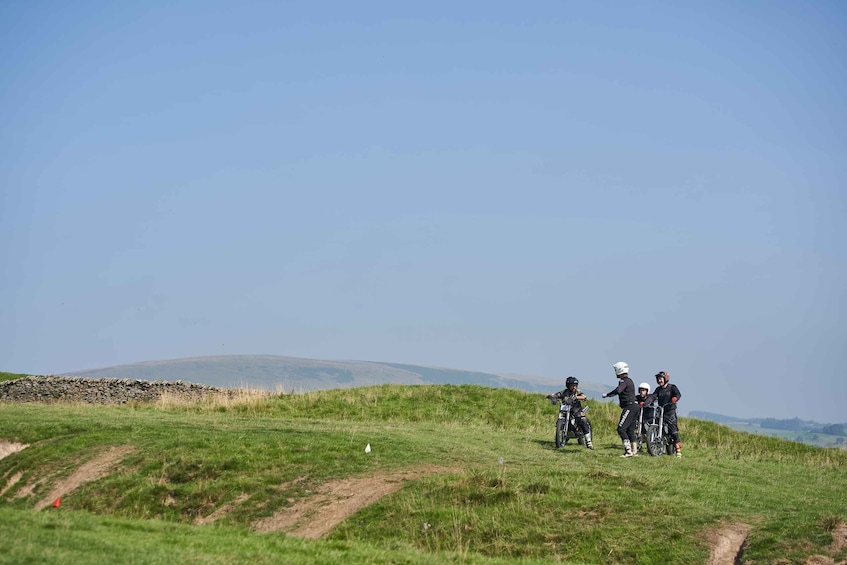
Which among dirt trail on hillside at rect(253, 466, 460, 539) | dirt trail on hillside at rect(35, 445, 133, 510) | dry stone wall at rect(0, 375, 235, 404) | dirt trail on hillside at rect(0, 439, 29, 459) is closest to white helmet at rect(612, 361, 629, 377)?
dirt trail on hillside at rect(253, 466, 460, 539)

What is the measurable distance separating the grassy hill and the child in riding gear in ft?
2.55

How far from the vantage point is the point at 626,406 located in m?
30.7

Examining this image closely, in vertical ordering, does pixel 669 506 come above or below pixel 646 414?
below

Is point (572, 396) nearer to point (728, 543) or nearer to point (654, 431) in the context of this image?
point (654, 431)

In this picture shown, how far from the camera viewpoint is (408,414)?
44.4m

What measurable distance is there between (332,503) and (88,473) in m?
7.83

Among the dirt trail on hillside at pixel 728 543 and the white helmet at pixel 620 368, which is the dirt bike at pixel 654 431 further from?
the dirt trail on hillside at pixel 728 543

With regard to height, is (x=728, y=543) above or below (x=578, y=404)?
below

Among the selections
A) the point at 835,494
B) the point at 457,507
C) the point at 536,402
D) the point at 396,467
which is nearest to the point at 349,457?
the point at 396,467

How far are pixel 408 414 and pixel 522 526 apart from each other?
77.3ft

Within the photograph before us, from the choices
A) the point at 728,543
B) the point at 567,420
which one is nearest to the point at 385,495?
the point at 728,543

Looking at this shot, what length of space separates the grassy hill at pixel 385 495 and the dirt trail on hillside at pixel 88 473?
3.9 inches

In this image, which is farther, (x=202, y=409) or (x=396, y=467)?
(x=202, y=409)

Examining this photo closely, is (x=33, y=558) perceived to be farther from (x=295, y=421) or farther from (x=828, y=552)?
(x=295, y=421)
